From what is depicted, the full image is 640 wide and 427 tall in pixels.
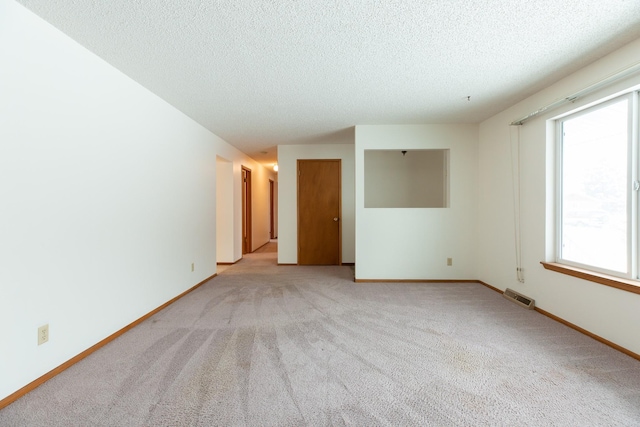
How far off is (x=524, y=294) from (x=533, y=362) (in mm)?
1419

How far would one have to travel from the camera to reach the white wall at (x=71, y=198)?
5.07 ft

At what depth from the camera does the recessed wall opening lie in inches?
203

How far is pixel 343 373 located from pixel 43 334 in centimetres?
193

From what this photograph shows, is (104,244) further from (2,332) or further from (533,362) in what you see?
(533,362)

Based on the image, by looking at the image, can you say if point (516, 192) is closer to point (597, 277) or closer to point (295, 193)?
point (597, 277)

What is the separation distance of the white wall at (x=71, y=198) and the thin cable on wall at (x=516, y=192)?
161 inches

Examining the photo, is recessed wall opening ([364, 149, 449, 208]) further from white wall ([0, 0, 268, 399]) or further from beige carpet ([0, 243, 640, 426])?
white wall ([0, 0, 268, 399])

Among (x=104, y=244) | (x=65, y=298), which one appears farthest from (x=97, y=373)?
(x=104, y=244)

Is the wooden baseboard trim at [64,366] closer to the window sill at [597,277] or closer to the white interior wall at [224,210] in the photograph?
the white interior wall at [224,210]

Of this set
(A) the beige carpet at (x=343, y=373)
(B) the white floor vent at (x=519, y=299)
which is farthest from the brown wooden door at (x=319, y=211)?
(B) the white floor vent at (x=519, y=299)

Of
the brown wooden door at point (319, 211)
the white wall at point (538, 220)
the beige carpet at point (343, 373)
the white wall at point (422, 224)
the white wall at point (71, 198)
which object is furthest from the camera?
the brown wooden door at point (319, 211)

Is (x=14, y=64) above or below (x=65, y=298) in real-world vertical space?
above

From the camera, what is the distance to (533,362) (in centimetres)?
190

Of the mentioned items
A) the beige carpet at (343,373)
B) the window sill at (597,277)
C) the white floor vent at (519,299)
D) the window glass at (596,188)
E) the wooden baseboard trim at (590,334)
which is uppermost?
the window glass at (596,188)
